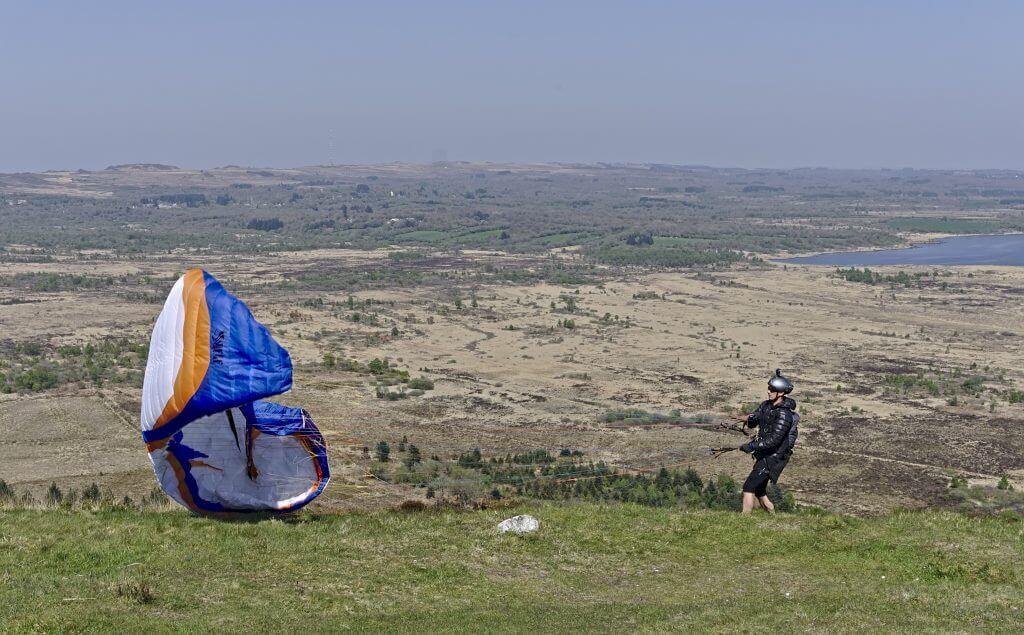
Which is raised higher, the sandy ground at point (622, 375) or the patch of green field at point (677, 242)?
the patch of green field at point (677, 242)

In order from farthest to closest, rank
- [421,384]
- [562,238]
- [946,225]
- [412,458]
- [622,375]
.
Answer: [946,225]
[562,238]
[622,375]
[421,384]
[412,458]

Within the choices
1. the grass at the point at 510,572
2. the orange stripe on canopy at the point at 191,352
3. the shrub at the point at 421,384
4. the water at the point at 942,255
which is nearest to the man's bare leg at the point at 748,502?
the grass at the point at 510,572

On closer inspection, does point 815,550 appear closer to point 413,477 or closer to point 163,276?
point 413,477

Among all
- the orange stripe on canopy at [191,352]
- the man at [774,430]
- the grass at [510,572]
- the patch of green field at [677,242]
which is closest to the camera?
the grass at [510,572]

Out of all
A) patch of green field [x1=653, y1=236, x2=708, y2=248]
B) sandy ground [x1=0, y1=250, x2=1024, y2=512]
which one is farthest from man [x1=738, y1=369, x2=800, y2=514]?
patch of green field [x1=653, y1=236, x2=708, y2=248]

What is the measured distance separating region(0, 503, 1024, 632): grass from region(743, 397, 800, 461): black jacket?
2.97 feet

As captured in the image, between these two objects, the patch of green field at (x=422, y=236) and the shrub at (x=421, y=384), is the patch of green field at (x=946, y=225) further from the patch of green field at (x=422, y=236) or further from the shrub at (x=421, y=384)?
the shrub at (x=421, y=384)

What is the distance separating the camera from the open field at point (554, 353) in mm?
29438

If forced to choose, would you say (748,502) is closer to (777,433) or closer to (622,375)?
(777,433)

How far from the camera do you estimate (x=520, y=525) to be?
12.2 metres

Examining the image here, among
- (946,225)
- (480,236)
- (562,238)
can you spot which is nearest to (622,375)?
(562,238)

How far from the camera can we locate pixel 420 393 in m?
38.9

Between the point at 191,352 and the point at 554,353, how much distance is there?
3702 cm

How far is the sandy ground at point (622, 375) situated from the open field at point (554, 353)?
0.15 m
